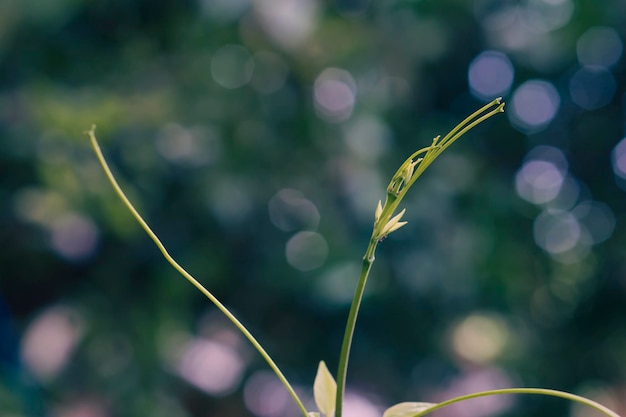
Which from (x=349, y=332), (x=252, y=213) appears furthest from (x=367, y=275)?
(x=252, y=213)

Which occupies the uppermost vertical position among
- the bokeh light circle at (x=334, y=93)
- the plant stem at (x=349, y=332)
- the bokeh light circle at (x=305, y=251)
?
the bokeh light circle at (x=334, y=93)

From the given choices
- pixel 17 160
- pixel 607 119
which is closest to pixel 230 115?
pixel 17 160

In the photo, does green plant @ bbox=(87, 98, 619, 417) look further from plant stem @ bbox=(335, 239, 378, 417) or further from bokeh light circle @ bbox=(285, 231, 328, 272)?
bokeh light circle @ bbox=(285, 231, 328, 272)

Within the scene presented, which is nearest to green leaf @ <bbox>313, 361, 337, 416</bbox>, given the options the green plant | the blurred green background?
the green plant

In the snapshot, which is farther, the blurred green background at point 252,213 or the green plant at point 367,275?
the blurred green background at point 252,213

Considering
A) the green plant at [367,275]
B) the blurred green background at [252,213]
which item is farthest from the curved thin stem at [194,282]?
the blurred green background at [252,213]

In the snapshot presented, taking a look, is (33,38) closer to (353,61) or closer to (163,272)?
(163,272)

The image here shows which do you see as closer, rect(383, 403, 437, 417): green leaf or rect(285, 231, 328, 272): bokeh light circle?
rect(383, 403, 437, 417): green leaf

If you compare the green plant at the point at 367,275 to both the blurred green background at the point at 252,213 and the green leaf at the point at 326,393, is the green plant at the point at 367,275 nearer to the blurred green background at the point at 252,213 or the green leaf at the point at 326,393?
the green leaf at the point at 326,393

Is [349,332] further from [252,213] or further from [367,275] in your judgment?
[252,213]

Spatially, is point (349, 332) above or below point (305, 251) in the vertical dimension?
below
